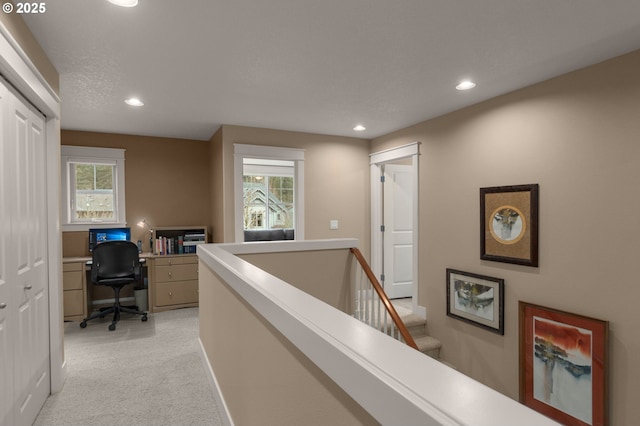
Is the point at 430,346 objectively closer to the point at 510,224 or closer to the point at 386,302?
the point at 386,302

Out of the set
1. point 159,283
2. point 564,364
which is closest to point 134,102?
point 159,283

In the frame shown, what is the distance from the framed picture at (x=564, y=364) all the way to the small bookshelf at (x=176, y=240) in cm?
400

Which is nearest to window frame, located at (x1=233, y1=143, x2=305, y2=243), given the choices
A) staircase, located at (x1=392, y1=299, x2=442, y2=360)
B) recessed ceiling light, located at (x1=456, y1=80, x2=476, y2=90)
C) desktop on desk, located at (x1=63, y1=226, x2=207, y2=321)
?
desktop on desk, located at (x1=63, y1=226, x2=207, y2=321)

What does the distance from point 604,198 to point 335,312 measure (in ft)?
8.18

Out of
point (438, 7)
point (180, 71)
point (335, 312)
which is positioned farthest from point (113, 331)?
point (438, 7)

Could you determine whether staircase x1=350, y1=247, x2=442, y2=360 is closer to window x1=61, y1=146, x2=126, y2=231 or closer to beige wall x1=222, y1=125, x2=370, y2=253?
beige wall x1=222, y1=125, x2=370, y2=253

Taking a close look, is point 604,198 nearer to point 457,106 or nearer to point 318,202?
point 457,106

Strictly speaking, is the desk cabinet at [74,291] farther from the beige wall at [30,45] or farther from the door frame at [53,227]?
the beige wall at [30,45]

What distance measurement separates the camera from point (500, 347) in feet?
10.7

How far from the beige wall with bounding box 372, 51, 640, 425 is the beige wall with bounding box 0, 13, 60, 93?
3574mm

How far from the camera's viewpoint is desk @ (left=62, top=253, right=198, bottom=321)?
168 inches

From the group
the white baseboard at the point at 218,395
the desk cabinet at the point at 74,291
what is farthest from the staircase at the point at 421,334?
the desk cabinet at the point at 74,291

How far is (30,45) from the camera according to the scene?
6.86 ft

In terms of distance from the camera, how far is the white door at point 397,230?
517cm
